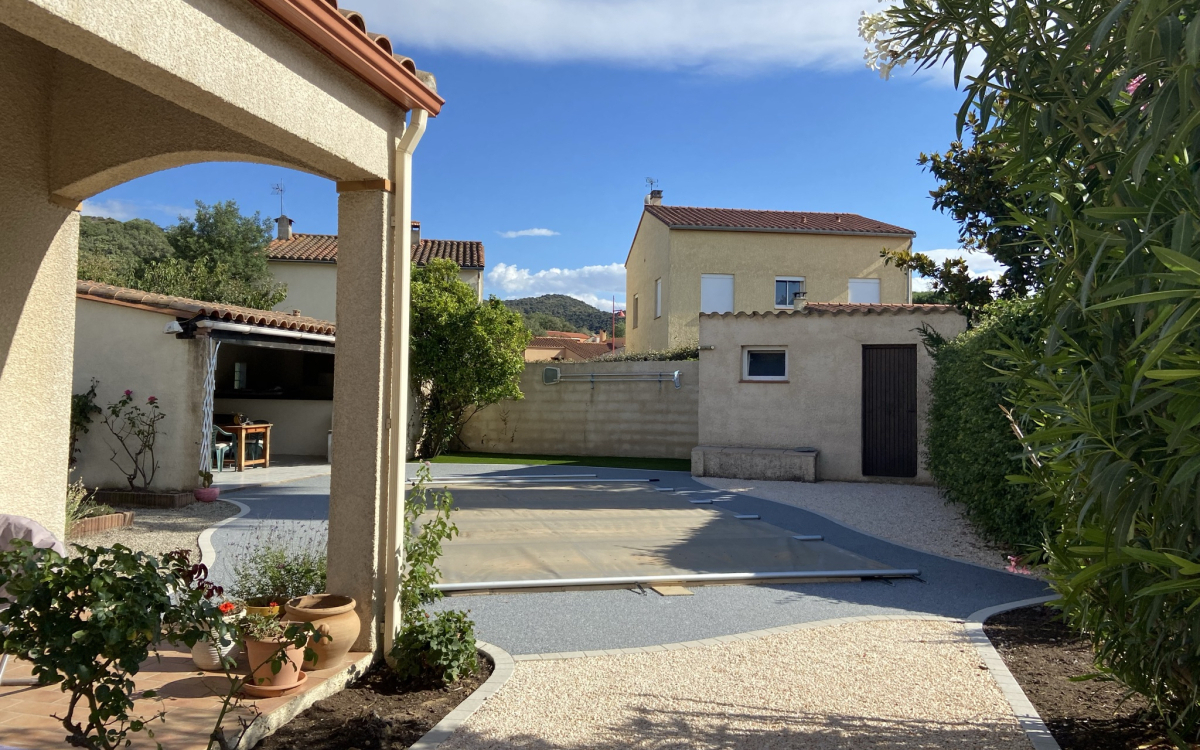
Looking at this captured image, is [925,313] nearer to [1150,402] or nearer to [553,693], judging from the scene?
[553,693]

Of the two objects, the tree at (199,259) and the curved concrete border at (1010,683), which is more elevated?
the tree at (199,259)

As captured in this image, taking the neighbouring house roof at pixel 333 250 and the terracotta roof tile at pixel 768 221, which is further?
A: the neighbouring house roof at pixel 333 250

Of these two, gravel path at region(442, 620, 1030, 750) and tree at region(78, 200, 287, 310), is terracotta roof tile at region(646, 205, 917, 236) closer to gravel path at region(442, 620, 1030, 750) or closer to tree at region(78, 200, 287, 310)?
tree at region(78, 200, 287, 310)

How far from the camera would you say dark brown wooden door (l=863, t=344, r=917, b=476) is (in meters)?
15.2

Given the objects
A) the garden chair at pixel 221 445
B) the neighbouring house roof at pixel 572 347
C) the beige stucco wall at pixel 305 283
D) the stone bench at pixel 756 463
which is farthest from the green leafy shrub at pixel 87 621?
the neighbouring house roof at pixel 572 347

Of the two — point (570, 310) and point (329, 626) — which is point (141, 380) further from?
point (570, 310)

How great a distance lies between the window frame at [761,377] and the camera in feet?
52.6

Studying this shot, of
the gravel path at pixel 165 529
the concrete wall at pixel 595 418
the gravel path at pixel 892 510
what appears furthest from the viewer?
the concrete wall at pixel 595 418

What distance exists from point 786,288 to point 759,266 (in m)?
1.16

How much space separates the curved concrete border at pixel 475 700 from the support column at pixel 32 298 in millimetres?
3299

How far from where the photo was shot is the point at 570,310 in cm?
8275

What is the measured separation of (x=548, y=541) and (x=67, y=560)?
6705 millimetres

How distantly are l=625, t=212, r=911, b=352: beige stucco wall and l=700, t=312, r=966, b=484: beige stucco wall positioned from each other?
29.1 ft

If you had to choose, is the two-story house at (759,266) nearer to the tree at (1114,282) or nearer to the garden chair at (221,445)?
the garden chair at (221,445)
